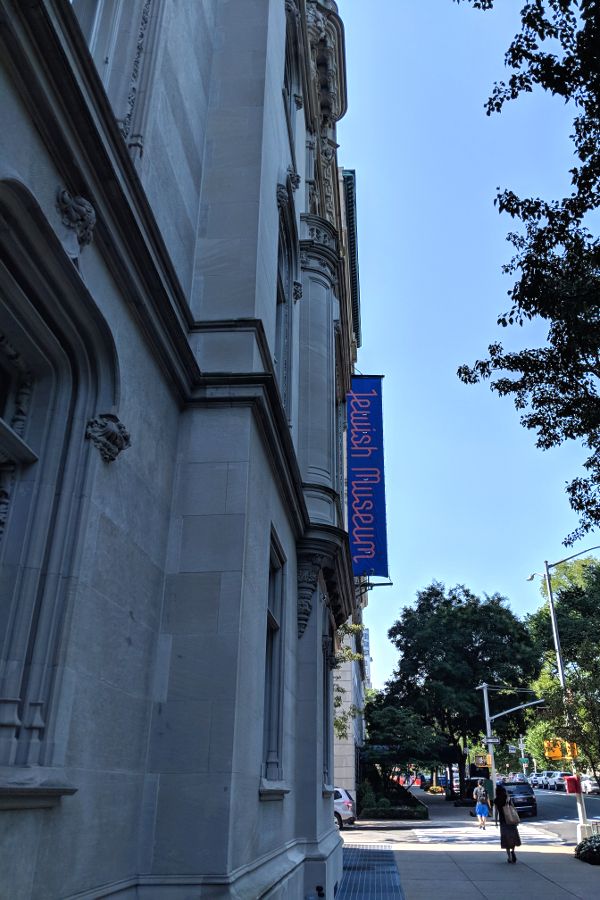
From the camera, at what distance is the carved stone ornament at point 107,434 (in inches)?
225

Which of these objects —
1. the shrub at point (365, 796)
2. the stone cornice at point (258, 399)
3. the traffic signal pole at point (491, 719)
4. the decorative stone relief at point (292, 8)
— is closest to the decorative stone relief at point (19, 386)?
the stone cornice at point (258, 399)

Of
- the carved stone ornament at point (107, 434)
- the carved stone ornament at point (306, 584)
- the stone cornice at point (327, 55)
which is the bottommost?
the carved stone ornament at point (107, 434)

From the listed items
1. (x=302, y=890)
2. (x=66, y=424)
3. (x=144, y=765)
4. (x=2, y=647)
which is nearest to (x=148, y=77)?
(x=66, y=424)

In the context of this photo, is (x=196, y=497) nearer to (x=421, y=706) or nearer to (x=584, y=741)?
(x=584, y=741)

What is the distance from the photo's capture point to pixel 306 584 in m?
12.6

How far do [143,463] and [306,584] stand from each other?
641 cm

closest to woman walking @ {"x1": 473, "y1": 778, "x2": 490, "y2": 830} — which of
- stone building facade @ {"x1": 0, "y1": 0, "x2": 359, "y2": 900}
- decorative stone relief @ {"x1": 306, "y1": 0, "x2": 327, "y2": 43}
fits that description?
stone building facade @ {"x1": 0, "y1": 0, "x2": 359, "y2": 900}

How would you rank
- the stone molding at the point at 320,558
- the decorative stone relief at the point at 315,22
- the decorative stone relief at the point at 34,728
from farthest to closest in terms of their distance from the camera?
1. the decorative stone relief at the point at 315,22
2. the stone molding at the point at 320,558
3. the decorative stone relief at the point at 34,728

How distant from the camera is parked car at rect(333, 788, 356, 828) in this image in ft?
98.5

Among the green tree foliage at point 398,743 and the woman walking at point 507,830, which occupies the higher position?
the green tree foliage at point 398,743

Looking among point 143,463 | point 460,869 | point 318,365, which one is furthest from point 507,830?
point 143,463

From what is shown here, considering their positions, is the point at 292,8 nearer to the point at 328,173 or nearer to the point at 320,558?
the point at 328,173

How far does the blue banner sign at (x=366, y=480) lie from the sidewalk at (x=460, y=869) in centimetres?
760

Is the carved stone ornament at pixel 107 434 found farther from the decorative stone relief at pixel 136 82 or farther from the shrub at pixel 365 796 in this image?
the shrub at pixel 365 796
